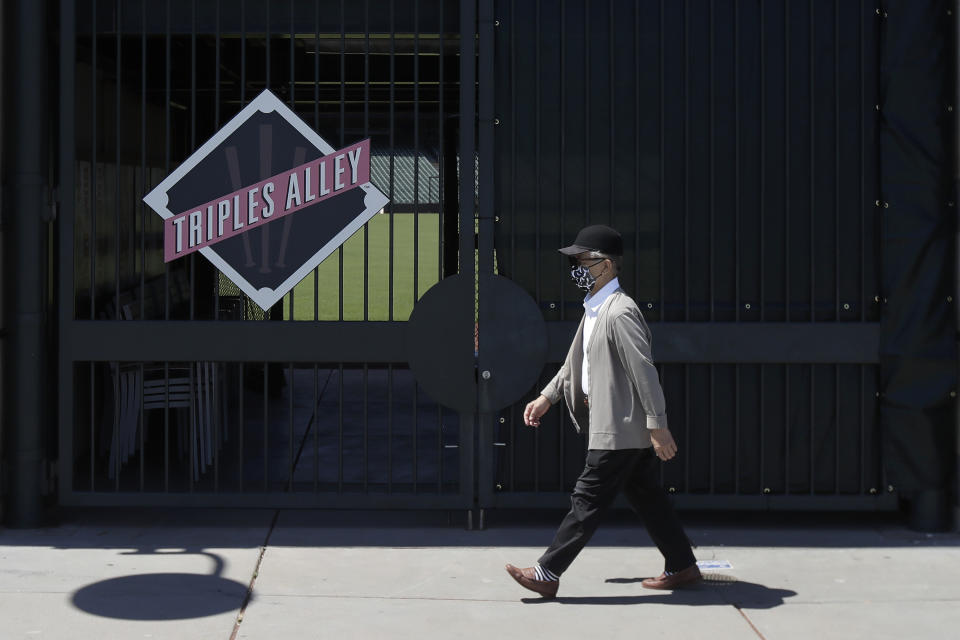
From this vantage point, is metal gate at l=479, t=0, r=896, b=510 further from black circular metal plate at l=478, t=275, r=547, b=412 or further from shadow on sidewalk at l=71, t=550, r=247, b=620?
shadow on sidewalk at l=71, t=550, r=247, b=620

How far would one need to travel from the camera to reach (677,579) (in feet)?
19.0

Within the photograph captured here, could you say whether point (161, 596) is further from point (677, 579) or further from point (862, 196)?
point (862, 196)

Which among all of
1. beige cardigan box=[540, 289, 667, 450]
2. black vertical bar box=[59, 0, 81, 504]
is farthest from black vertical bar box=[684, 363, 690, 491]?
black vertical bar box=[59, 0, 81, 504]

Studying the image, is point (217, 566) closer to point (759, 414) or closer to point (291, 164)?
point (291, 164)

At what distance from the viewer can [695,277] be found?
6852 mm

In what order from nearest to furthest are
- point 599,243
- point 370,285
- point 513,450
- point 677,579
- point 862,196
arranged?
point 599,243
point 677,579
point 862,196
point 513,450
point 370,285

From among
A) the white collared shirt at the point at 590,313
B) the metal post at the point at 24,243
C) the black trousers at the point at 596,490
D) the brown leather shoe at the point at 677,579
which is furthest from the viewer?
the metal post at the point at 24,243

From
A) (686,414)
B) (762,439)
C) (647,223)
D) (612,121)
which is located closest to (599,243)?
(647,223)

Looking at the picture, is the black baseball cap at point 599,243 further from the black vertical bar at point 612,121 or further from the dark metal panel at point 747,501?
the dark metal panel at point 747,501

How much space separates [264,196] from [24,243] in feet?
4.29

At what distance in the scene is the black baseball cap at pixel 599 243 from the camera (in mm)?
5656

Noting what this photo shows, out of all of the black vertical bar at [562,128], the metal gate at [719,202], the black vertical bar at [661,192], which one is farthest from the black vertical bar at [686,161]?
the black vertical bar at [562,128]

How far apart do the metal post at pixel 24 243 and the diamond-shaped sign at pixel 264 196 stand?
655 millimetres

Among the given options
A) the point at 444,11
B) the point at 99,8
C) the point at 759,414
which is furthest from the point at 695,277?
the point at 99,8
